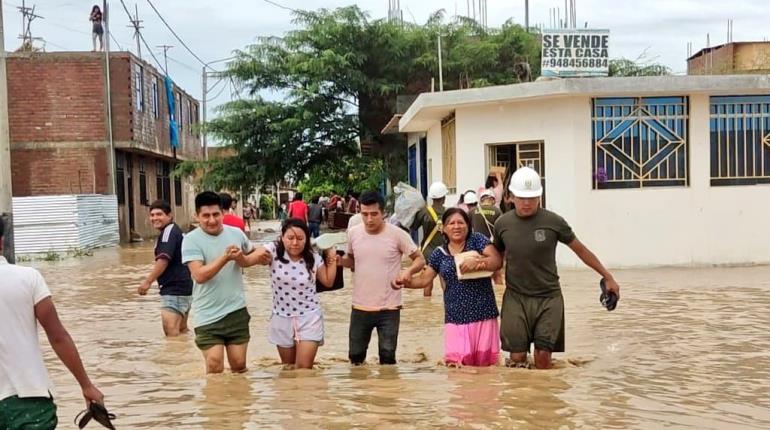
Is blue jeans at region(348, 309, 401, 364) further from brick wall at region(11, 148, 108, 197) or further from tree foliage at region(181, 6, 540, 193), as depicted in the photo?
brick wall at region(11, 148, 108, 197)

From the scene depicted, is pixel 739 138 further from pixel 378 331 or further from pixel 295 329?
pixel 295 329

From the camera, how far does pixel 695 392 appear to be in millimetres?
6328

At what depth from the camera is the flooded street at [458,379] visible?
18.2 ft

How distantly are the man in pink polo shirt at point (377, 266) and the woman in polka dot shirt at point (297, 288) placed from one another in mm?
219

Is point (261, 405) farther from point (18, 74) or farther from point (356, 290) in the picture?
point (18, 74)

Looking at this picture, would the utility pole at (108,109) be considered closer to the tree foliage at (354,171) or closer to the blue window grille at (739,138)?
the tree foliage at (354,171)

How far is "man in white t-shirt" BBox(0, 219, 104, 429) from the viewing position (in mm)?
3807

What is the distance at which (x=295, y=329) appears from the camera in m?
6.64

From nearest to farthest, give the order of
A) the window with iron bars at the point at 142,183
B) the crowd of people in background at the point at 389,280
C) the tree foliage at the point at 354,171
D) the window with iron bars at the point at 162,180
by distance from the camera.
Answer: the crowd of people in background at the point at 389,280, the tree foliage at the point at 354,171, the window with iron bars at the point at 142,183, the window with iron bars at the point at 162,180

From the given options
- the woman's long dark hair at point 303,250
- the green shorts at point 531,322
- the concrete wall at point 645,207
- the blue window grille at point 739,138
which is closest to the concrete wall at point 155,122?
the concrete wall at point 645,207

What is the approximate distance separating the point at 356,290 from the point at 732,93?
36.4ft

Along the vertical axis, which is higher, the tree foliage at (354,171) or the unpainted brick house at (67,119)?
the unpainted brick house at (67,119)

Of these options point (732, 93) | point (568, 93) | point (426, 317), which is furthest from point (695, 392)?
point (732, 93)

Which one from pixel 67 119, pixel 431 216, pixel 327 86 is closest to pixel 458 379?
pixel 431 216
